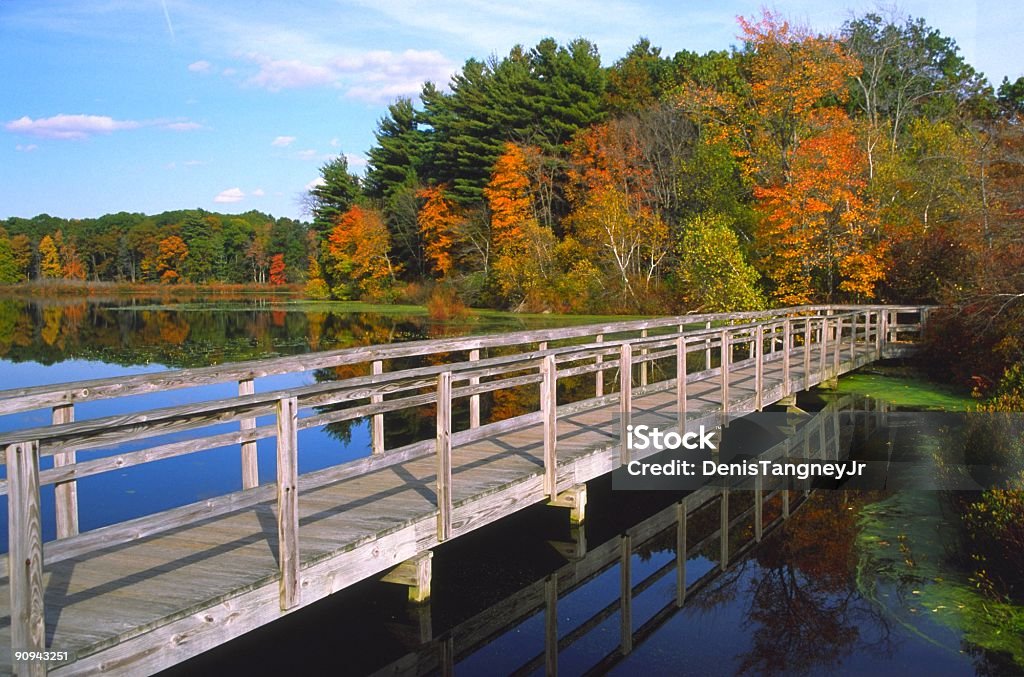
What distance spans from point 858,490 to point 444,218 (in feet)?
134

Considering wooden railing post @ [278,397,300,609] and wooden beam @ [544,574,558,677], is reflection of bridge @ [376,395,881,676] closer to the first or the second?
wooden beam @ [544,574,558,677]

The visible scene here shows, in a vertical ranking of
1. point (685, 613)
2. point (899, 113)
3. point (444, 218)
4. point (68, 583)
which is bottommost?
point (685, 613)

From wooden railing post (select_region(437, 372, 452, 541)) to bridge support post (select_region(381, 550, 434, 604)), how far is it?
26 centimetres

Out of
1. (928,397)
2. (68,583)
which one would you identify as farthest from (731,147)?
(68,583)

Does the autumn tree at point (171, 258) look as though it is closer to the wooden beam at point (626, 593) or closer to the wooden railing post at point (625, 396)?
the wooden railing post at point (625, 396)

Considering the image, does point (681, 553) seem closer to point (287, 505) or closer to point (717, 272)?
point (287, 505)

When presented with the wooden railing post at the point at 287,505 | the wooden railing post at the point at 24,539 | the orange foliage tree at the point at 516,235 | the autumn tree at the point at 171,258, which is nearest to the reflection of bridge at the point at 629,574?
the wooden railing post at the point at 287,505

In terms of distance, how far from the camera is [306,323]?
40531 mm

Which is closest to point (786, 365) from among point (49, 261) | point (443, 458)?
point (443, 458)

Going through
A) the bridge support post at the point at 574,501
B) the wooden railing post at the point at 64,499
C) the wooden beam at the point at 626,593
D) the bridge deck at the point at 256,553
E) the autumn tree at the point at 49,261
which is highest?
the autumn tree at the point at 49,261

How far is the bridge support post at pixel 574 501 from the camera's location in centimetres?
866

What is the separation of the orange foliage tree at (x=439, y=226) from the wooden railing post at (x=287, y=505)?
44.5 m

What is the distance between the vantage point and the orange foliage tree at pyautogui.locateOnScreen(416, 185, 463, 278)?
50.0m

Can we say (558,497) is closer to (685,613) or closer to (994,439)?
(685,613)
